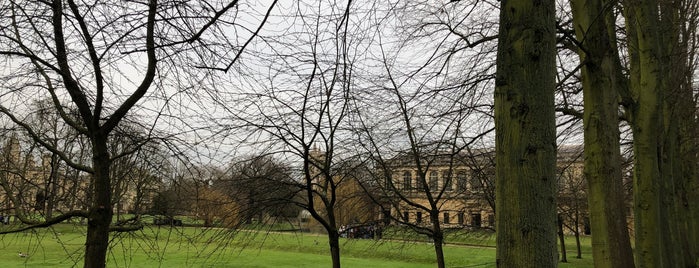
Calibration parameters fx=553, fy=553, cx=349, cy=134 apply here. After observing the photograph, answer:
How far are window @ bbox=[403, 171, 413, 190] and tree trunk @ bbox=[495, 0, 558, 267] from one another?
7.88 meters

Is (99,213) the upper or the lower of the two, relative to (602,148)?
lower

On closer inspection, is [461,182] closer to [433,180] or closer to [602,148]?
[433,180]

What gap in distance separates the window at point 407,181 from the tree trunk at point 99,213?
6273mm

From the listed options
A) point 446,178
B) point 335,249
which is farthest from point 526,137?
point 446,178

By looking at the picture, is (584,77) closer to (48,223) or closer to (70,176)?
(48,223)

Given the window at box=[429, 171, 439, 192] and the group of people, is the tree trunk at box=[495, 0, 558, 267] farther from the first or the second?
the window at box=[429, 171, 439, 192]

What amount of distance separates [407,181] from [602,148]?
5196 millimetres

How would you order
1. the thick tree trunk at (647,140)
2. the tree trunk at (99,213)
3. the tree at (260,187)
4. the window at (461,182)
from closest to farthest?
the tree trunk at (99,213)
the thick tree trunk at (647,140)
the tree at (260,187)
the window at (461,182)

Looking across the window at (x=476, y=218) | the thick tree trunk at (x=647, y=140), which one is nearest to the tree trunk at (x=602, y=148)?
the thick tree trunk at (x=647, y=140)

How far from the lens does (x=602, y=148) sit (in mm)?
5832

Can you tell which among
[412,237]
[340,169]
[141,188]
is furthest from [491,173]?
[141,188]

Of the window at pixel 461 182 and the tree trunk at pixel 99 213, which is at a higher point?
the window at pixel 461 182

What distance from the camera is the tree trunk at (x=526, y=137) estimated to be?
2.41 metres

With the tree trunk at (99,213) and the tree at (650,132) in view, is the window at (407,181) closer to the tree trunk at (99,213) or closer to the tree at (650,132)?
the tree at (650,132)
